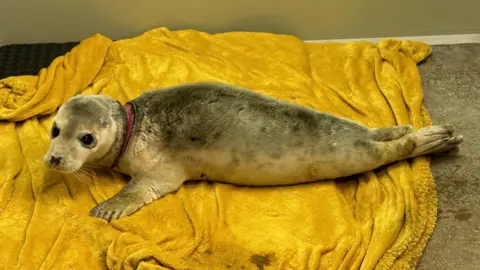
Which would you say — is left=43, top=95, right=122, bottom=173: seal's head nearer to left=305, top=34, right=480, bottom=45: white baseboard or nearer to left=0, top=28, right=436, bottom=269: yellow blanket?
left=0, top=28, right=436, bottom=269: yellow blanket

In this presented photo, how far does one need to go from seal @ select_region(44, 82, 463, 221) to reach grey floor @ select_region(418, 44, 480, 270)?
26 cm

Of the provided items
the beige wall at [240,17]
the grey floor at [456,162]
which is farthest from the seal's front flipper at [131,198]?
the beige wall at [240,17]

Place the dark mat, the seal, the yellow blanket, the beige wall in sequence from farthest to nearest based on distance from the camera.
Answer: the beige wall → the dark mat → the seal → the yellow blanket

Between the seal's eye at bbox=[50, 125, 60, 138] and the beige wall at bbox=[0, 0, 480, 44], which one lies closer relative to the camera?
the seal's eye at bbox=[50, 125, 60, 138]

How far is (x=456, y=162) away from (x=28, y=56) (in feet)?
5.30

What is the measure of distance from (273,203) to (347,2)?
1.04 m

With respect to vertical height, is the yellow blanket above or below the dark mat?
below

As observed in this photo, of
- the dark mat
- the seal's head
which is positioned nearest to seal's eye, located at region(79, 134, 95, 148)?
the seal's head

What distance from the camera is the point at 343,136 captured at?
176cm

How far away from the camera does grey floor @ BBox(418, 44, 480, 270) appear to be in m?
1.66

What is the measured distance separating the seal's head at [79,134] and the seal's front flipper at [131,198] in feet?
0.42

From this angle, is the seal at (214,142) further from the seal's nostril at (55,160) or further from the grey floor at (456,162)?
the grey floor at (456,162)

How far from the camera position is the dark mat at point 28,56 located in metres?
2.28

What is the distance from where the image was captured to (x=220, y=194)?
5.83 ft
